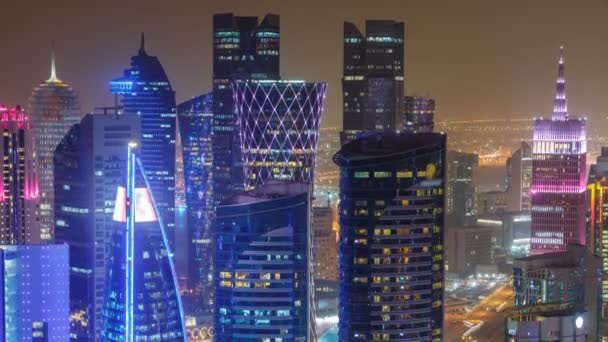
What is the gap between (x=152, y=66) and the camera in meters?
22.9

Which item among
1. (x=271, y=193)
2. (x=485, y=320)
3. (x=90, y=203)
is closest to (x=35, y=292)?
(x=90, y=203)

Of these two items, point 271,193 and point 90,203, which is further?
point 90,203

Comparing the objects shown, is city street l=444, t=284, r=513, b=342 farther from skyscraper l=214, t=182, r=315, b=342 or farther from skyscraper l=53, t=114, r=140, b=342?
skyscraper l=53, t=114, r=140, b=342

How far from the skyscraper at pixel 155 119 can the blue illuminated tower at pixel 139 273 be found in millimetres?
8210

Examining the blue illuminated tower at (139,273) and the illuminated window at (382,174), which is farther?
the illuminated window at (382,174)

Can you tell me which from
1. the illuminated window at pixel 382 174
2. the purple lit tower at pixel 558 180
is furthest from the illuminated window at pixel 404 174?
the purple lit tower at pixel 558 180

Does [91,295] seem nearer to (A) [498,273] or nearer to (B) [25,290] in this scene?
(B) [25,290]

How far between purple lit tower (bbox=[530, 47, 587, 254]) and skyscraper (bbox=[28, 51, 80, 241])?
8.83 metres

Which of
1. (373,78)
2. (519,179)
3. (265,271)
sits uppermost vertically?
(373,78)

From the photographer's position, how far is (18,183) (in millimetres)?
19609

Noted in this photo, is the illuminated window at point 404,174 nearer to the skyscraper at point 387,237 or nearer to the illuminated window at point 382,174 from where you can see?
the skyscraper at point 387,237

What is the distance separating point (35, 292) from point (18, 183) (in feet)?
12.2

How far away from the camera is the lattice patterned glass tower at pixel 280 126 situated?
1761cm

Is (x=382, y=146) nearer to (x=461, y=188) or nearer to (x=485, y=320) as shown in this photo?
(x=485, y=320)
